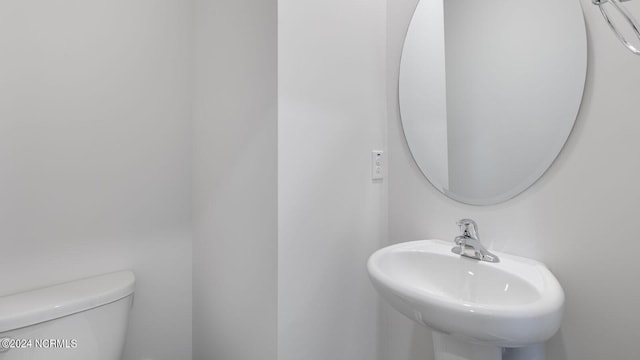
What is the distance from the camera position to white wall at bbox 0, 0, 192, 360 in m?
0.93

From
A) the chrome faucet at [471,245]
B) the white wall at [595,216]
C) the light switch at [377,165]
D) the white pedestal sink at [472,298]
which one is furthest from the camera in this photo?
the light switch at [377,165]

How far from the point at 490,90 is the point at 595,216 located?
45 centimetres

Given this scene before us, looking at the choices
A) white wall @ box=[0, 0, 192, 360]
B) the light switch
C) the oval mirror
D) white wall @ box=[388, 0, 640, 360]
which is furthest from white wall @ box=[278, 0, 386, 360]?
white wall @ box=[0, 0, 192, 360]

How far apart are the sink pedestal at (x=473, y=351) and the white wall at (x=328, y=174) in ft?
1.16

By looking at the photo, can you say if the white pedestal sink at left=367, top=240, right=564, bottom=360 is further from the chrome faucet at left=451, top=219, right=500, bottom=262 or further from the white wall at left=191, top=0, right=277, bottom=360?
the white wall at left=191, top=0, right=277, bottom=360

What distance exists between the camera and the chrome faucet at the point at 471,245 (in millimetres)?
846

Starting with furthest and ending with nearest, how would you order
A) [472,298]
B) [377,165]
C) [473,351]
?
1. [377,165]
2. [472,298]
3. [473,351]

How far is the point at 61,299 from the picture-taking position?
0.87m

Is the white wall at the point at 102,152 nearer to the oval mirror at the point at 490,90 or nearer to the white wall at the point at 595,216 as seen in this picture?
the oval mirror at the point at 490,90

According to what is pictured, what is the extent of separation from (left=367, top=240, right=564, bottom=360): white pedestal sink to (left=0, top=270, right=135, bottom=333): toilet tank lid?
2.76 ft

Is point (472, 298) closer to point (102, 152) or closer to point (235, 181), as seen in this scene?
point (235, 181)

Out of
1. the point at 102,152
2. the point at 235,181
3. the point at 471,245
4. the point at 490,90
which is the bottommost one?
the point at 471,245

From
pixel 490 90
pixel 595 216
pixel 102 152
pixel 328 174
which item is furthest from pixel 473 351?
pixel 102 152

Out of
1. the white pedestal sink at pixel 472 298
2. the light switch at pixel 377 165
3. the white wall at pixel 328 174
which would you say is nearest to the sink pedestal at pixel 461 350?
the white pedestal sink at pixel 472 298
